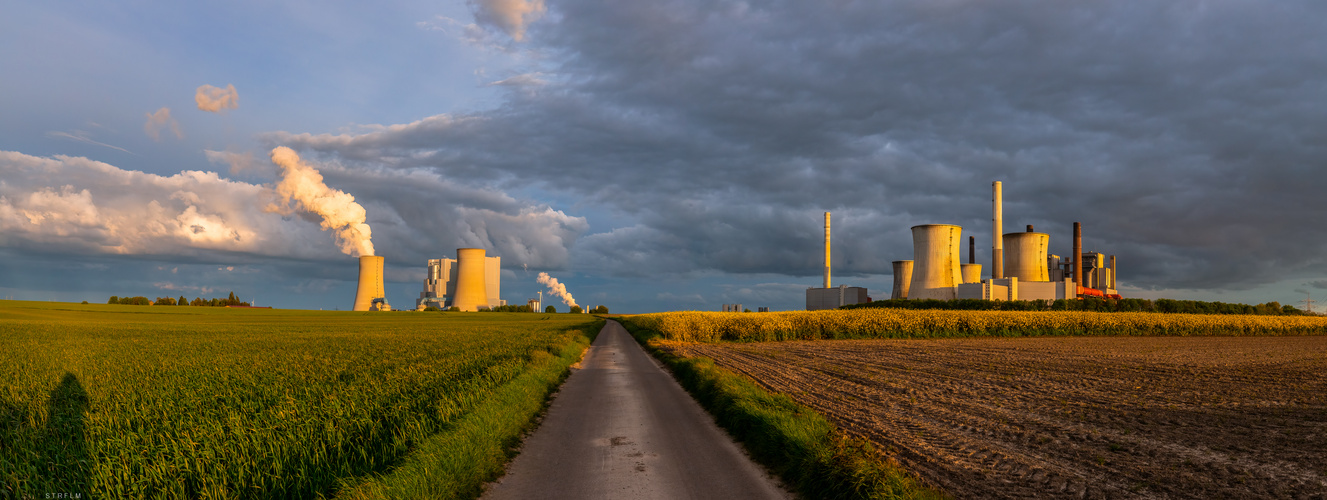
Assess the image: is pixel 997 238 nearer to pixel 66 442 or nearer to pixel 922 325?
pixel 922 325

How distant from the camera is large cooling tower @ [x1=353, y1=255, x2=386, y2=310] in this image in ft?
308

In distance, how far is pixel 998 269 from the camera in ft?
272

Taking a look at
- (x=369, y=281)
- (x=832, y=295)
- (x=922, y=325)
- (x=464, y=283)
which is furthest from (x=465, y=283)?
(x=922, y=325)

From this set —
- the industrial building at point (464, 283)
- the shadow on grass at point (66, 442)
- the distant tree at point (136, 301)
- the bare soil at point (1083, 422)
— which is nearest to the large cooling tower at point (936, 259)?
the bare soil at point (1083, 422)

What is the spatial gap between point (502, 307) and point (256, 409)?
12846cm

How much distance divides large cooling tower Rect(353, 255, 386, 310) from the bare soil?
86.2 metres

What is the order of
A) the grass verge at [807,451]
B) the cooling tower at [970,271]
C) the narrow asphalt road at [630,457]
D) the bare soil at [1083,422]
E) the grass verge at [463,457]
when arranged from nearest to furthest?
the grass verge at [463,457]
the grass verge at [807,451]
the narrow asphalt road at [630,457]
the bare soil at [1083,422]
the cooling tower at [970,271]

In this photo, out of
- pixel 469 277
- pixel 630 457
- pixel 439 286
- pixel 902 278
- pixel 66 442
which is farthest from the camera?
pixel 439 286

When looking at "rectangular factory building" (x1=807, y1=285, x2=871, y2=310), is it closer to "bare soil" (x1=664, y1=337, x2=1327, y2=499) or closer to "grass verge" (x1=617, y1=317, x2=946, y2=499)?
"bare soil" (x1=664, y1=337, x2=1327, y2=499)

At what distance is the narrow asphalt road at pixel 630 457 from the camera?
6.62 m

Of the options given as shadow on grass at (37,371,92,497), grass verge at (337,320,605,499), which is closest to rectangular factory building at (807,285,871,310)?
grass verge at (337,320,605,499)

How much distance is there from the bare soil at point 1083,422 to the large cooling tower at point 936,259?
50.9 metres

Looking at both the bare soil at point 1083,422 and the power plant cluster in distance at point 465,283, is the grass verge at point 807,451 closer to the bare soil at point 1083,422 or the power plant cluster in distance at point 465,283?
the bare soil at point 1083,422

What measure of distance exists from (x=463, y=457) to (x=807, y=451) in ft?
13.6
